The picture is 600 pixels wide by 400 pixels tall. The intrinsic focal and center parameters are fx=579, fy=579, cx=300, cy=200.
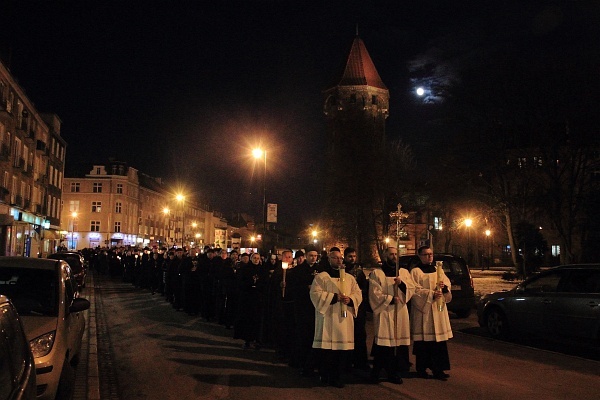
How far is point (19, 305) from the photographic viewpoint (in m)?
7.07

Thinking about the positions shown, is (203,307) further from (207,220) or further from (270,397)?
(207,220)

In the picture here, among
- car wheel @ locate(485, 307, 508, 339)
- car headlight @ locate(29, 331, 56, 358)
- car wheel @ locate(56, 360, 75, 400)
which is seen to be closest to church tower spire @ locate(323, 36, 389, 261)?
car wheel @ locate(485, 307, 508, 339)

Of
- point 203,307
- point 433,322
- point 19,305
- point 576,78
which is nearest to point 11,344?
point 19,305

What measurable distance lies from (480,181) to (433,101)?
5.79 m

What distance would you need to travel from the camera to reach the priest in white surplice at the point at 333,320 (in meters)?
8.37

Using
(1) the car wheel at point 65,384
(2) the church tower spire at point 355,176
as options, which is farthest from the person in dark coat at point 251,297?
(2) the church tower spire at point 355,176

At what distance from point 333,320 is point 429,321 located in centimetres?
157

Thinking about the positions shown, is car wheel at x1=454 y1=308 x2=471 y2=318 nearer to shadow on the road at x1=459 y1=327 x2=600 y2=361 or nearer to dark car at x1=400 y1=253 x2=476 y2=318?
dark car at x1=400 y1=253 x2=476 y2=318

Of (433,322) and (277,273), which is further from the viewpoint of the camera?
(277,273)

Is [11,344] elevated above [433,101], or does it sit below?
below

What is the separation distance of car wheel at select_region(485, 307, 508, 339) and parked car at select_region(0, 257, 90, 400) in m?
9.19

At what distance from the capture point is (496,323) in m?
13.4

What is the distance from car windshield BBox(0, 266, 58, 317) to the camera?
703cm

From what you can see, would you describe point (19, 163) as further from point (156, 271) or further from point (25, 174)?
point (156, 271)
